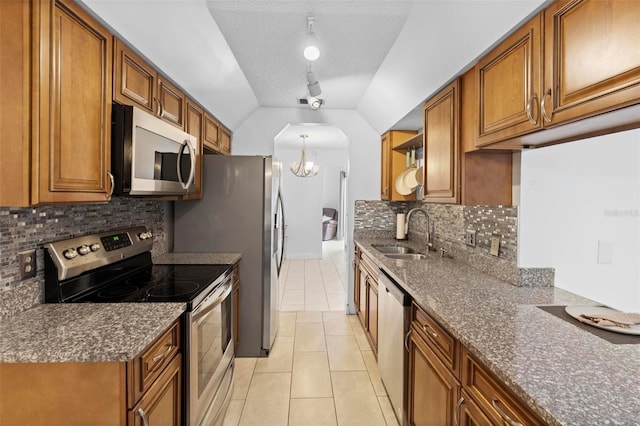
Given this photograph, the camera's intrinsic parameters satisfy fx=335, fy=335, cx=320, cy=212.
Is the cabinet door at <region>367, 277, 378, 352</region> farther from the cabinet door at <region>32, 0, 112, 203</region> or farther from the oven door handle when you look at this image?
the cabinet door at <region>32, 0, 112, 203</region>

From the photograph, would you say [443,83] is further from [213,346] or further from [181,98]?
[213,346]

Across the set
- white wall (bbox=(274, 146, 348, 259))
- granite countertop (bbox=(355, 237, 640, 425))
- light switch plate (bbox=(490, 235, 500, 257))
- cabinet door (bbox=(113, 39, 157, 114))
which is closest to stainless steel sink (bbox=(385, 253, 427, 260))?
light switch plate (bbox=(490, 235, 500, 257))

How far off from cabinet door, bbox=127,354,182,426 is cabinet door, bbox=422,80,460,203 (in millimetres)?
1798

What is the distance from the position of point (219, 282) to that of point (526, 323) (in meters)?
1.72

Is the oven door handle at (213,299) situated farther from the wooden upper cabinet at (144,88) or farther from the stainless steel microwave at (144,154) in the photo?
the wooden upper cabinet at (144,88)

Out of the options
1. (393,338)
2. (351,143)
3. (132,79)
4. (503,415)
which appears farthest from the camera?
(351,143)

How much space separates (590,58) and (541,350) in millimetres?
967

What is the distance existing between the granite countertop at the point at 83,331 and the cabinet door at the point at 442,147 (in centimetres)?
172

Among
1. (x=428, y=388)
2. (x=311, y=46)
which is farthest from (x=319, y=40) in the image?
(x=428, y=388)

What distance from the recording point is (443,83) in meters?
2.21

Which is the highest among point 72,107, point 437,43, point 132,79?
point 437,43

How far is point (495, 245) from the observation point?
2072 mm

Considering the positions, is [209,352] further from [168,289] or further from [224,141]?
[224,141]

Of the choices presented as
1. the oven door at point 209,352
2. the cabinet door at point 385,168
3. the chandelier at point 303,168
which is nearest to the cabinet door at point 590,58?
the oven door at point 209,352
